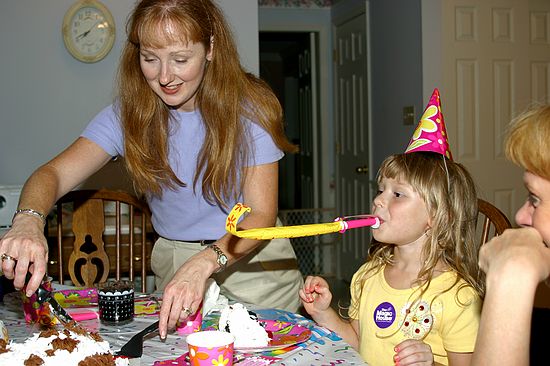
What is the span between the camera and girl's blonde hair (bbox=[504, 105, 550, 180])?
95cm

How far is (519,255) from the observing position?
3.04ft

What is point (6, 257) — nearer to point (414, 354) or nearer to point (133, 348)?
point (133, 348)

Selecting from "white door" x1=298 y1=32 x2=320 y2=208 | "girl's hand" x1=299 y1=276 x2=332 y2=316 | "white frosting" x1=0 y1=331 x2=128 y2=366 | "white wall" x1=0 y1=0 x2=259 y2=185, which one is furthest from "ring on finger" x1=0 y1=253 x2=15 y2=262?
"white door" x1=298 y1=32 x2=320 y2=208

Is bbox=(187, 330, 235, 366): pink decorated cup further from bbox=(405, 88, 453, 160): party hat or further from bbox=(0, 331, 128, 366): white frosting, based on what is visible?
bbox=(405, 88, 453, 160): party hat

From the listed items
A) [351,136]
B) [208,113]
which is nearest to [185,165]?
[208,113]

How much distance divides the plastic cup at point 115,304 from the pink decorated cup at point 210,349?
0.39 m

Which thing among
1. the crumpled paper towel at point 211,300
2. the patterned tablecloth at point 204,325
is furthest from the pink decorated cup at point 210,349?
the crumpled paper towel at point 211,300

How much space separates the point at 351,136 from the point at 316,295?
402 centimetres

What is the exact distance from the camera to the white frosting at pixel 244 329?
4.24 ft

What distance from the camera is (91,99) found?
361cm

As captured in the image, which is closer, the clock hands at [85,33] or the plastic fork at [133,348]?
the plastic fork at [133,348]

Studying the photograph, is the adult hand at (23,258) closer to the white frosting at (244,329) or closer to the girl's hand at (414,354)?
the white frosting at (244,329)

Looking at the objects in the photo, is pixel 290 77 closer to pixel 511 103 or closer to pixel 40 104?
pixel 511 103

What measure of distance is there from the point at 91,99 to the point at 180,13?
2.14m
